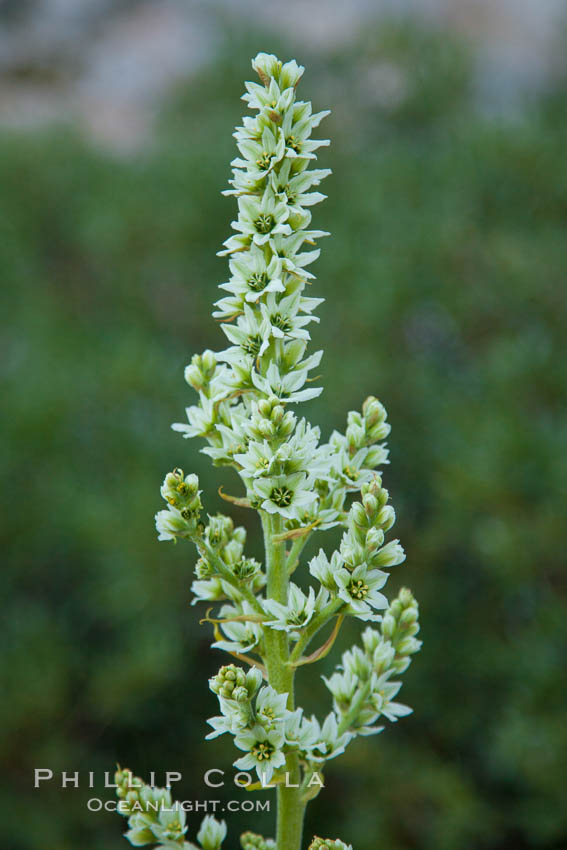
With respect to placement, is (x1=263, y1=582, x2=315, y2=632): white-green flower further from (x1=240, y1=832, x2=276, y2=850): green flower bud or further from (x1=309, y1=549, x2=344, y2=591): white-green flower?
(x1=240, y1=832, x2=276, y2=850): green flower bud

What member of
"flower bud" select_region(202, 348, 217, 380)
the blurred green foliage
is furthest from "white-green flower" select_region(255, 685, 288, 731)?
the blurred green foliage

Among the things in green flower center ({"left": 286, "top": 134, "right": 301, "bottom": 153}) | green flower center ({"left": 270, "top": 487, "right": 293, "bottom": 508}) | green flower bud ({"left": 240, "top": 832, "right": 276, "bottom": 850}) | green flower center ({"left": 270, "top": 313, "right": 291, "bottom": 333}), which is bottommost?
green flower bud ({"left": 240, "top": 832, "right": 276, "bottom": 850})

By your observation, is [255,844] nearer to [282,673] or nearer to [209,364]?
[282,673]

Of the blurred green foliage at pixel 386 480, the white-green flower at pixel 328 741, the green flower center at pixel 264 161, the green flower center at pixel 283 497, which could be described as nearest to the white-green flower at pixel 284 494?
the green flower center at pixel 283 497

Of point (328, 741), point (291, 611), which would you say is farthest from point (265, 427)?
point (328, 741)

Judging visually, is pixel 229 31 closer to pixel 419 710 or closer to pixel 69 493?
pixel 69 493

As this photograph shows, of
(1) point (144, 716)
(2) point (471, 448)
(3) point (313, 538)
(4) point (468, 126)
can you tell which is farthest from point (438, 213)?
(1) point (144, 716)

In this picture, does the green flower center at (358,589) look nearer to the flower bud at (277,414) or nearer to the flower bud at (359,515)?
the flower bud at (359,515)
